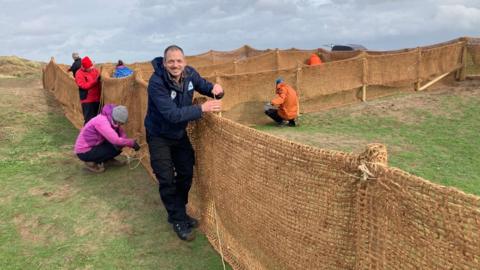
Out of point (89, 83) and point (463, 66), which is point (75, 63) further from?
point (463, 66)

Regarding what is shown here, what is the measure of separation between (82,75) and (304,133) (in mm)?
5346

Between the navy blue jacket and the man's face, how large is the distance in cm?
7

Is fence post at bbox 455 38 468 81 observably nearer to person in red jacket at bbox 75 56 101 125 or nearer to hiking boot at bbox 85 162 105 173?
person in red jacket at bbox 75 56 101 125

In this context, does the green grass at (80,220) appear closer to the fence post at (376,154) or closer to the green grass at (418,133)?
the fence post at (376,154)

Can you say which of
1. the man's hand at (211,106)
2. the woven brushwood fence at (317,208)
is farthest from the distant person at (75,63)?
the man's hand at (211,106)

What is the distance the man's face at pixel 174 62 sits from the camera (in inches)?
156

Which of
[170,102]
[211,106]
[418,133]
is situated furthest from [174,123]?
[418,133]

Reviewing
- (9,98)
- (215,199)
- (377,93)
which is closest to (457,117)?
(377,93)

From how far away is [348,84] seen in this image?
42.2 ft

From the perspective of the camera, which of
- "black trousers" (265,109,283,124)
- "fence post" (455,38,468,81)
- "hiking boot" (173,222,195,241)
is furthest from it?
"fence post" (455,38,468,81)

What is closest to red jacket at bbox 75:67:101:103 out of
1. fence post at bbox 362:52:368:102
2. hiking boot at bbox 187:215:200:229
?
hiking boot at bbox 187:215:200:229

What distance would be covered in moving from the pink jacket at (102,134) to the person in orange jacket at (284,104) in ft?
17.4

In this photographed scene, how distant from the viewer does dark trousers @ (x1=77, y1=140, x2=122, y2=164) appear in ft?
20.8

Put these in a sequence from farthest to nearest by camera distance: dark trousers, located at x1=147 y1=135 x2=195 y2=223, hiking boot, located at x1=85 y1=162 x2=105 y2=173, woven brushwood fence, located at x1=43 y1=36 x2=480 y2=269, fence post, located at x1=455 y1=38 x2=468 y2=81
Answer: fence post, located at x1=455 y1=38 x2=468 y2=81 → hiking boot, located at x1=85 y1=162 x2=105 y2=173 → dark trousers, located at x1=147 y1=135 x2=195 y2=223 → woven brushwood fence, located at x1=43 y1=36 x2=480 y2=269
